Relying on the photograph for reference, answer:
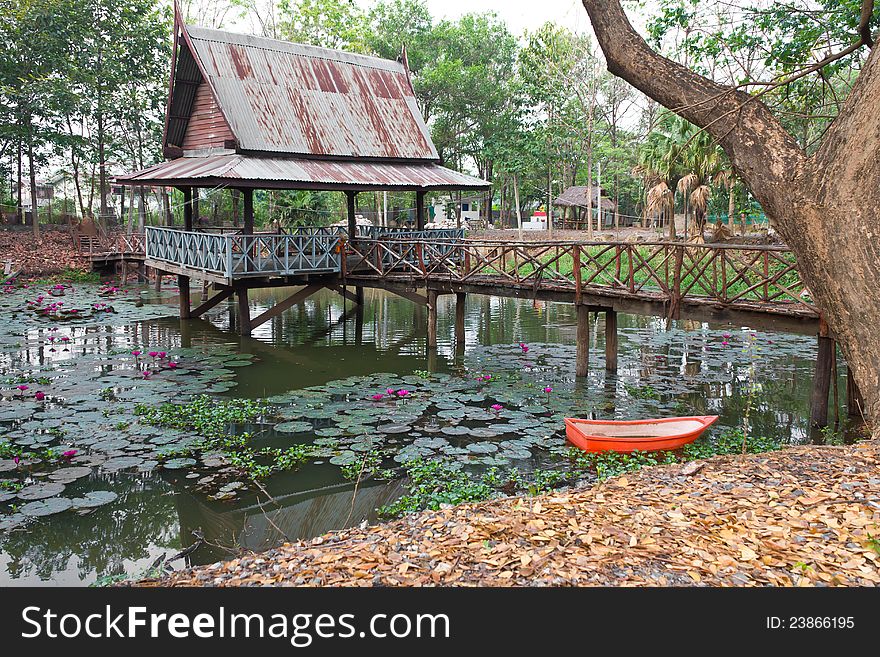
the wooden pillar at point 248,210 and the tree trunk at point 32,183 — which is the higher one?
the tree trunk at point 32,183

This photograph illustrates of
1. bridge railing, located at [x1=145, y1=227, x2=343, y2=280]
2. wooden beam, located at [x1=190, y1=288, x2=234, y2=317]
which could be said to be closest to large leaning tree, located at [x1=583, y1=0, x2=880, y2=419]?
bridge railing, located at [x1=145, y1=227, x2=343, y2=280]

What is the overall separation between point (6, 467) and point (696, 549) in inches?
321

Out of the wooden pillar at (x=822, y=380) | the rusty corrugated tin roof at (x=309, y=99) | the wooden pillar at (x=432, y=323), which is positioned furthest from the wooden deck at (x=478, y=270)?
the rusty corrugated tin roof at (x=309, y=99)

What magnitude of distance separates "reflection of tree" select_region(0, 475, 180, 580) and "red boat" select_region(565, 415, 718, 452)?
520cm

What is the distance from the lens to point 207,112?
18953 millimetres

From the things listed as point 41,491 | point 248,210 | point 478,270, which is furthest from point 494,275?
point 41,491

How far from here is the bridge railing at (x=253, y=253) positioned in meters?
16.8

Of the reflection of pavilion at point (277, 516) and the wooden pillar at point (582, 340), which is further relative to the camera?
the wooden pillar at point (582, 340)

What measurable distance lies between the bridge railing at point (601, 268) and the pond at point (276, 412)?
1759 mm

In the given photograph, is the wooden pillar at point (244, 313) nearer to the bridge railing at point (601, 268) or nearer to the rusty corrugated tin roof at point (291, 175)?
the rusty corrugated tin roof at point (291, 175)

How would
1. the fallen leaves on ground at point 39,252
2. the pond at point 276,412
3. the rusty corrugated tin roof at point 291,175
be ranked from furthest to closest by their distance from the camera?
the fallen leaves on ground at point 39,252 → the rusty corrugated tin roof at point 291,175 → the pond at point 276,412

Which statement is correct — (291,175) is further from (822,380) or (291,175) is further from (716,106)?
(822,380)
